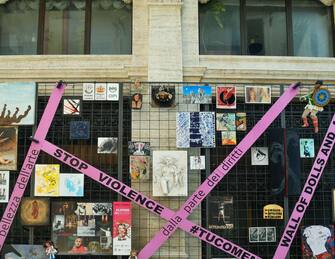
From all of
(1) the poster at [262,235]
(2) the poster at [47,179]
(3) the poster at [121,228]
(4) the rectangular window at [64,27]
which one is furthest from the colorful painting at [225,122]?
(4) the rectangular window at [64,27]

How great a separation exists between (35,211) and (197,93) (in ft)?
11.5

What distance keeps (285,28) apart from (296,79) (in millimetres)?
1184

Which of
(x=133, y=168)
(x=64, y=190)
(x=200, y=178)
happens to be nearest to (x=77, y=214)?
(x=64, y=190)

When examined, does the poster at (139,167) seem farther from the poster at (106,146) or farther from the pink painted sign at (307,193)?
the pink painted sign at (307,193)

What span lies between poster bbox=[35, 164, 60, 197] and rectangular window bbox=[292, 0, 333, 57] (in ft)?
17.5

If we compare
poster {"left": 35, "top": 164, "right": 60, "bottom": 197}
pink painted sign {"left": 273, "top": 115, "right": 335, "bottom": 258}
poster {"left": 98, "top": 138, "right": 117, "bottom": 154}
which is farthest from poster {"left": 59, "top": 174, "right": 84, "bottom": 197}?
pink painted sign {"left": 273, "top": 115, "right": 335, "bottom": 258}

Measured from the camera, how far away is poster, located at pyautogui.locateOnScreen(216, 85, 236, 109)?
8484 millimetres

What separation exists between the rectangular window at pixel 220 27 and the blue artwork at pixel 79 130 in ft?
9.49

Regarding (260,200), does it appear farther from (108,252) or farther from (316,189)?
(108,252)

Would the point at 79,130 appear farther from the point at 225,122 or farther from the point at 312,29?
the point at 312,29

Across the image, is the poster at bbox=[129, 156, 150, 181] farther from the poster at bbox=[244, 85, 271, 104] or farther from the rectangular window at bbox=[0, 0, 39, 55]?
the rectangular window at bbox=[0, 0, 39, 55]

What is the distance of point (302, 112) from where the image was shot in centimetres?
870

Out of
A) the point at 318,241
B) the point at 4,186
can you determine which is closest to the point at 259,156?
the point at 318,241

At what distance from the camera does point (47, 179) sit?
8211 mm
